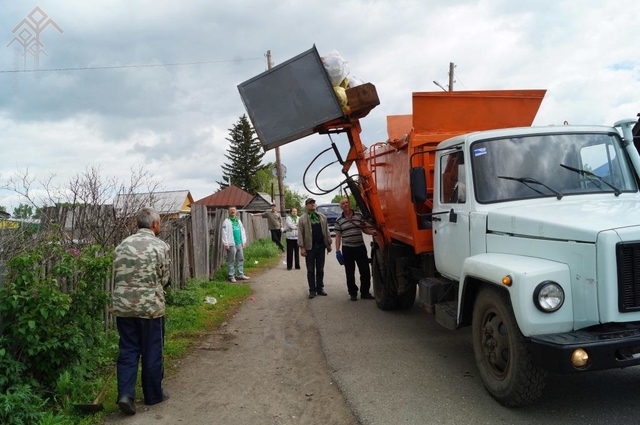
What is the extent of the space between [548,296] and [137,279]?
343cm

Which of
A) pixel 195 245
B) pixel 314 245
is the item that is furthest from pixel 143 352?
pixel 195 245

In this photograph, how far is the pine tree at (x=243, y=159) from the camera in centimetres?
7119

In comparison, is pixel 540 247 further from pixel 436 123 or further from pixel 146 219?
pixel 146 219

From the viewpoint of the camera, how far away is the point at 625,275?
340cm

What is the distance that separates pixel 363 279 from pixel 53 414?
5931 mm

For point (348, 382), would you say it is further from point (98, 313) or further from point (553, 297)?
point (98, 313)

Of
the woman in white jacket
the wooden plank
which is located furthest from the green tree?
the woman in white jacket

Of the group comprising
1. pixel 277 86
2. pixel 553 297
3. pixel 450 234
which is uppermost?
pixel 277 86

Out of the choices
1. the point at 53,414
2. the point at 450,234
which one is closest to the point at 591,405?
the point at 450,234

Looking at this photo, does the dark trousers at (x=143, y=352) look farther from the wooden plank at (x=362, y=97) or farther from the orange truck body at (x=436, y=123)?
the wooden plank at (x=362, y=97)

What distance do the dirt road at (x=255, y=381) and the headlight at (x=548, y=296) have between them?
1750 millimetres

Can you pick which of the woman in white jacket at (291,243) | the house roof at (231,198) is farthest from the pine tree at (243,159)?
the woman in white jacket at (291,243)

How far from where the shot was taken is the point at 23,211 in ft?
19.8

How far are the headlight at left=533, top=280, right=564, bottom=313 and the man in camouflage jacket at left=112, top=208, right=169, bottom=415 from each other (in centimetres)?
324
